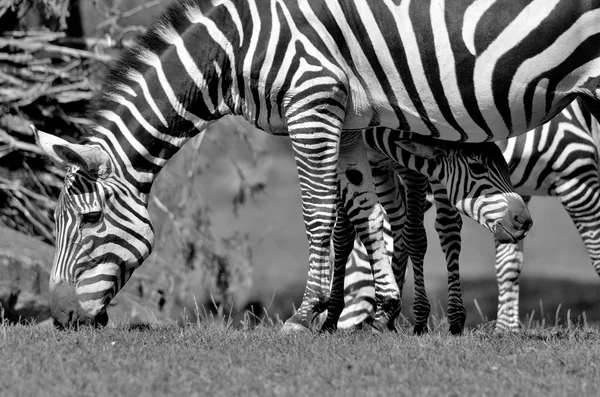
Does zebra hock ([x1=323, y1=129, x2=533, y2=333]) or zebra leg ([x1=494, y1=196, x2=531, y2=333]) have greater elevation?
zebra hock ([x1=323, y1=129, x2=533, y2=333])

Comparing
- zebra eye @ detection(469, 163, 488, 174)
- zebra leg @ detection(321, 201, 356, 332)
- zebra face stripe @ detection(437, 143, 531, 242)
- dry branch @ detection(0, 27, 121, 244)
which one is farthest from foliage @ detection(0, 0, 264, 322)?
zebra eye @ detection(469, 163, 488, 174)

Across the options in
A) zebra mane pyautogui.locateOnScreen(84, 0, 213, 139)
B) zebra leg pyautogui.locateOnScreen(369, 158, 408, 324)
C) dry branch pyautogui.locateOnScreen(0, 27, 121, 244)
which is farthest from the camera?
dry branch pyautogui.locateOnScreen(0, 27, 121, 244)

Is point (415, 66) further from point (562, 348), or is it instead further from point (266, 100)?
point (562, 348)

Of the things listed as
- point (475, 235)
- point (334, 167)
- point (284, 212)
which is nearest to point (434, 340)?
point (334, 167)

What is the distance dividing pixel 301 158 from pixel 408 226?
1427 mm

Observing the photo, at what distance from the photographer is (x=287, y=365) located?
4.68m

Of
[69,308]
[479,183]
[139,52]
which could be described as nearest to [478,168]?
[479,183]

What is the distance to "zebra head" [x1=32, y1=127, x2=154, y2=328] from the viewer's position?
21.2ft

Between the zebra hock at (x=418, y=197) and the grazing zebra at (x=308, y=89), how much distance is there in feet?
0.83

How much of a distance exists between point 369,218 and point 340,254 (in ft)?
2.29

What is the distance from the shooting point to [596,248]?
26.3 ft

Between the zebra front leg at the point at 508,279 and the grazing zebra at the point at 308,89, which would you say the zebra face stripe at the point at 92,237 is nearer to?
the grazing zebra at the point at 308,89

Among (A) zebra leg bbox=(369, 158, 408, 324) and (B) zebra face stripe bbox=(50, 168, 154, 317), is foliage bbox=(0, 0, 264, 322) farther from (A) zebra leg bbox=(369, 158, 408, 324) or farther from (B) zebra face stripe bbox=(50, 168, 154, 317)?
(B) zebra face stripe bbox=(50, 168, 154, 317)

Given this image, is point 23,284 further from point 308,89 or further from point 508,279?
point 508,279
